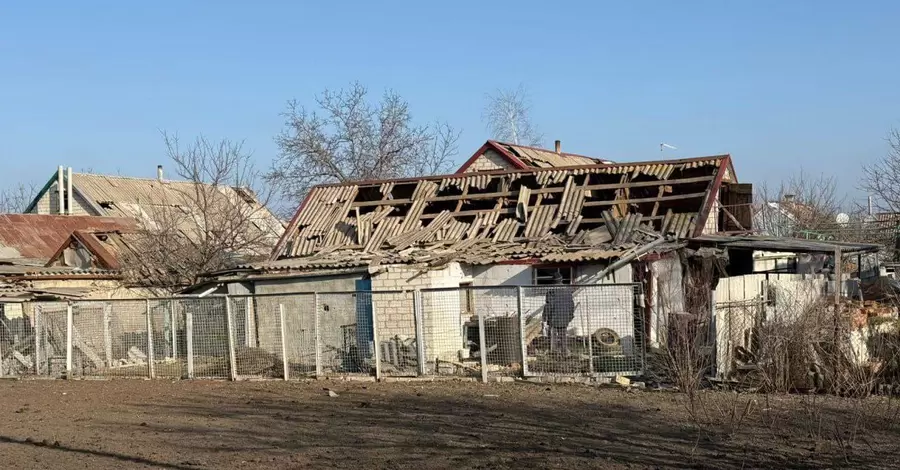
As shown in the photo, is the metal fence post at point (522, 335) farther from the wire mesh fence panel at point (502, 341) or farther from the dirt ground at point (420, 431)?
the dirt ground at point (420, 431)

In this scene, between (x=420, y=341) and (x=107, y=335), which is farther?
(x=107, y=335)

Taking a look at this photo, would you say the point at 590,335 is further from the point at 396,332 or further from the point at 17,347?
the point at 17,347

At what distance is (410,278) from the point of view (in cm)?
2242

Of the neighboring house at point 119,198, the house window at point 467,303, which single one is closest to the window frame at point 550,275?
the house window at point 467,303

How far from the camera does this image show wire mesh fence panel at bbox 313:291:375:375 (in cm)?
1922

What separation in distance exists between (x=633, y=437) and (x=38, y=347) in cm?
1457

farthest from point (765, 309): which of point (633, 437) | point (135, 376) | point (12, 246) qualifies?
point (12, 246)

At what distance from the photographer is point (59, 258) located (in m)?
34.4

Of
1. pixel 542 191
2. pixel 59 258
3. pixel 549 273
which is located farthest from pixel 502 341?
pixel 59 258

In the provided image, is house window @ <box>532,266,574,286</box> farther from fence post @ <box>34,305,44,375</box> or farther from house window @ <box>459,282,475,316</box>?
fence post @ <box>34,305,44,375</box>

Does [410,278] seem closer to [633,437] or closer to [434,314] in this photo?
[434,314]

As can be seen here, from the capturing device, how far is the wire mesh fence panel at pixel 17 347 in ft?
70.2

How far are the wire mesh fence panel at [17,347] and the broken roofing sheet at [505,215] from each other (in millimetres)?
5804

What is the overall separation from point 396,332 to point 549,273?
3.98 meters
